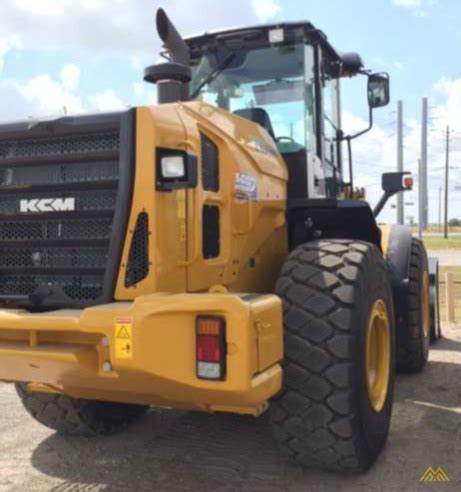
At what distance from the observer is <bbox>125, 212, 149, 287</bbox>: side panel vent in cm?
334

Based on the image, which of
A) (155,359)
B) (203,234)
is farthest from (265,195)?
(155,359)

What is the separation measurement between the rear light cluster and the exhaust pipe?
7.01ft

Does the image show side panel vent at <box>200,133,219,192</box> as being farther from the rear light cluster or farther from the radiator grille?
the rear light cluster

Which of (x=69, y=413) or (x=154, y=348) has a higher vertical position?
(x=154, y=348)

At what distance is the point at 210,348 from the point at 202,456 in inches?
63.3

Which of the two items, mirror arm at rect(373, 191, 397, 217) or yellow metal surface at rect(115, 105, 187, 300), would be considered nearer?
yellow metal surface at rect(115, 105, 187, 300)

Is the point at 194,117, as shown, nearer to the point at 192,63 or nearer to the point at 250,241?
the point at 250,241

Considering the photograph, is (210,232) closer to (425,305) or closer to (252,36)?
(252,36)

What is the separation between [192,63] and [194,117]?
5.83 ft

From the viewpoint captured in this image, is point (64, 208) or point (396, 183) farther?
point (396, 183)

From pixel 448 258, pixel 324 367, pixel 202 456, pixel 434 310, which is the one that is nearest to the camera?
pixel 324 367

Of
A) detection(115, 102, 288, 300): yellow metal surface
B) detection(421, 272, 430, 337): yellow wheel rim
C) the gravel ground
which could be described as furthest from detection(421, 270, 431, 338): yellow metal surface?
the gravel ground

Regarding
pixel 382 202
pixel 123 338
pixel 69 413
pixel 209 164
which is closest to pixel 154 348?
pixel 123 338

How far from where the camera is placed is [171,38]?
4.45m
